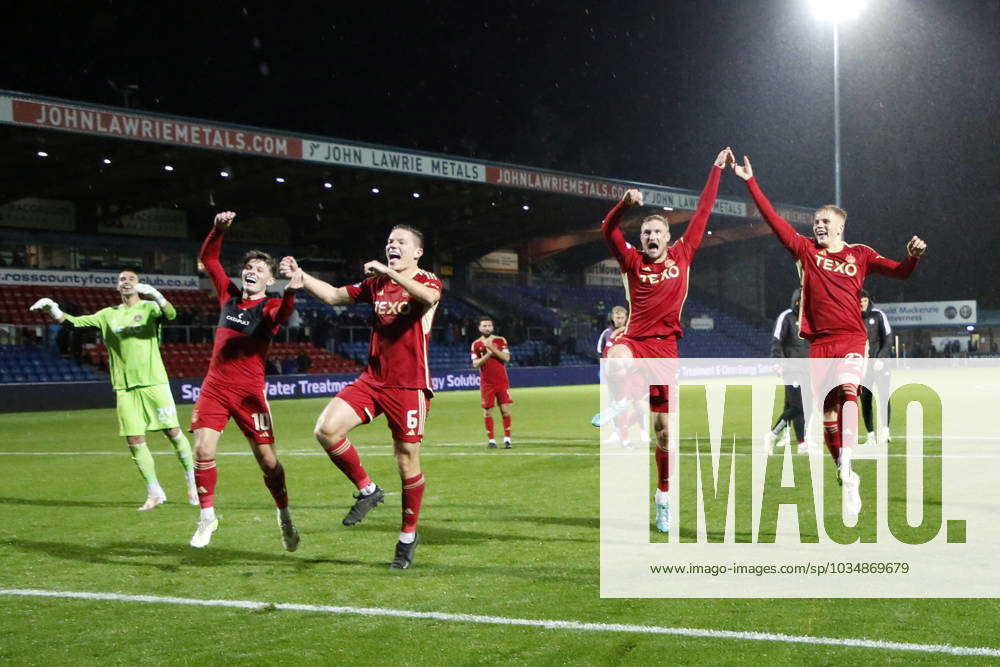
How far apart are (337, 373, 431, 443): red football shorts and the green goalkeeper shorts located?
3653mm

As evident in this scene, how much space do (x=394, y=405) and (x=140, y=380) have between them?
4.11 metres

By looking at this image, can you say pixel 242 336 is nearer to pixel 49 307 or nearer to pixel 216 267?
pixel 216 267

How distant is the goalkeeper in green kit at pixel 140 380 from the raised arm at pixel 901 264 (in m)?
6.44

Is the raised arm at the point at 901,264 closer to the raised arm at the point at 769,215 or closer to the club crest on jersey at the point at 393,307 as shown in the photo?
the raised arm at the point at 769,215

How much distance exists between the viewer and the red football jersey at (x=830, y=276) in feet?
26.5

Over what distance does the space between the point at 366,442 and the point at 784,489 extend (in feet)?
27.4

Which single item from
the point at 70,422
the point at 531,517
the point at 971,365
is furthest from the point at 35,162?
the point at 971,365

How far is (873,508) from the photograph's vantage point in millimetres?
8109

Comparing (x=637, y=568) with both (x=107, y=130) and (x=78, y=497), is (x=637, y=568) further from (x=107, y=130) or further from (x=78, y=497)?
(x=107, y=130)

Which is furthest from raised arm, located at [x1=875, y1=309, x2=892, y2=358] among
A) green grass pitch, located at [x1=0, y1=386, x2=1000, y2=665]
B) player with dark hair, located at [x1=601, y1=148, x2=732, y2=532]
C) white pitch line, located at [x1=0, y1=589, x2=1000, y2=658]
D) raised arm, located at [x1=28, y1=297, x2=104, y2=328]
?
raised arm, located at [x1=28, y1=297, x2=104, y2=328]

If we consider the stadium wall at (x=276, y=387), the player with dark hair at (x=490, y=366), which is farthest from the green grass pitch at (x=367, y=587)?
the stadium wall at (x=276, y=387)

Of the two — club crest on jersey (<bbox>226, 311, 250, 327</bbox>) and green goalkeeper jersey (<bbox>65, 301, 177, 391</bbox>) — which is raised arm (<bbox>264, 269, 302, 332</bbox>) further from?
green goalkeeper jersey (<bbox>65, 301, 177, 391</bbox>)

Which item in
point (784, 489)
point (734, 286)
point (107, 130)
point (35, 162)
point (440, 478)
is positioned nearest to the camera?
point (784, 489)

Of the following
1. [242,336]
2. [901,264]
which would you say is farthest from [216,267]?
[901,264]
